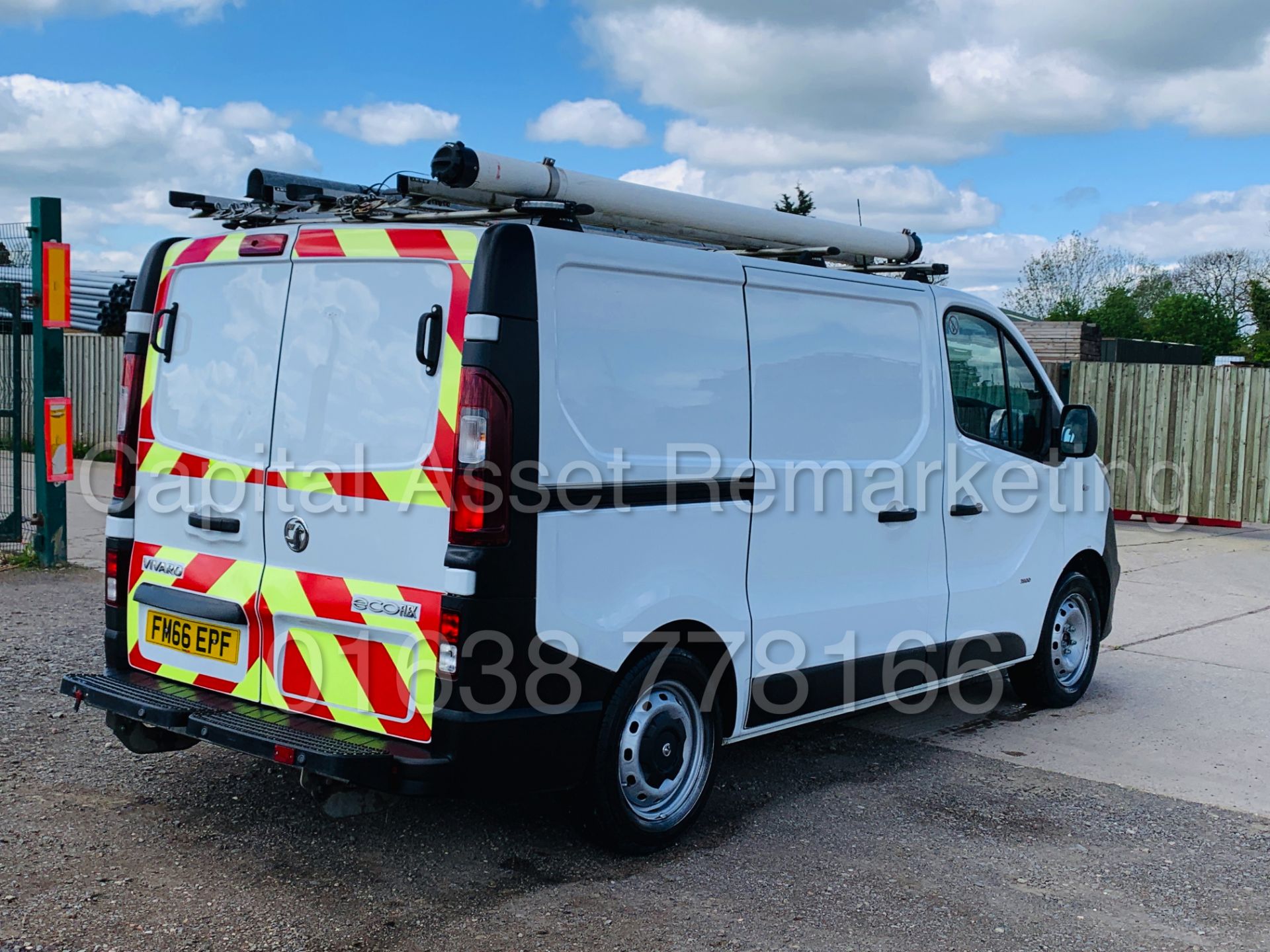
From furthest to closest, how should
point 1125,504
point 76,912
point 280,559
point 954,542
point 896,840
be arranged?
point 1125,504 < point 954,542 < point 896,840 < point 280,559 < point 76,912

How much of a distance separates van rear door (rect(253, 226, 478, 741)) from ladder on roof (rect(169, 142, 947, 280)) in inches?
10.1

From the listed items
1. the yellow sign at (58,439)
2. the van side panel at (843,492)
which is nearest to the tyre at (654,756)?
the van side panel at (843,492)

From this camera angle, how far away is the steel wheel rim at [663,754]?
15.3 feet

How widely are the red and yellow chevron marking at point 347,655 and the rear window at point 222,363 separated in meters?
0.52

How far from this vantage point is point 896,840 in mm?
5012

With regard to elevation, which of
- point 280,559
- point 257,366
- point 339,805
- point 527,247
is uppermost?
point 527,247

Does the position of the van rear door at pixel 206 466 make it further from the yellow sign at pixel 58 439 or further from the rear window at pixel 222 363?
the yellow sign at pixel 58 439

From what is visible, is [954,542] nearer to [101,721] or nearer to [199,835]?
[199,835]

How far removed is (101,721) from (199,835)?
170 centimetres

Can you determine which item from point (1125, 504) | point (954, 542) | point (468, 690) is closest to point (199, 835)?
point (468, 690)

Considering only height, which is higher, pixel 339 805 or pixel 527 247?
pixel 527 247

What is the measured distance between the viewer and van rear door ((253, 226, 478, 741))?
13.6ft

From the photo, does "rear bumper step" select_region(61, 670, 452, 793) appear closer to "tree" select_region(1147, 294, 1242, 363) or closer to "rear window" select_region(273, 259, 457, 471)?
"rear window" select_region(273, 259, 457, 471)

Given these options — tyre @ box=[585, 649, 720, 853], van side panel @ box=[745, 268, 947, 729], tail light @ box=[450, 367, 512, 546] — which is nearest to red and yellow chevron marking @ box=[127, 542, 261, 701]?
tail light @ box=[450, 367, 512, 546]
